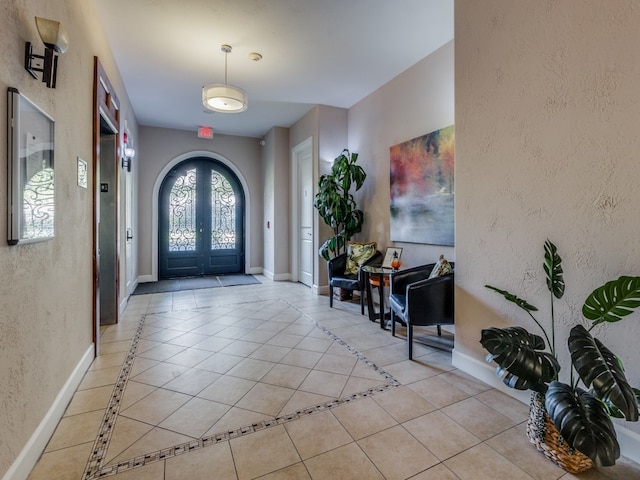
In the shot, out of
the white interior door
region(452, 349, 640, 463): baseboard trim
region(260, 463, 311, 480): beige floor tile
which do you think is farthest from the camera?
Answer: the white interior door

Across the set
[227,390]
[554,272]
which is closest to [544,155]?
[554,272]

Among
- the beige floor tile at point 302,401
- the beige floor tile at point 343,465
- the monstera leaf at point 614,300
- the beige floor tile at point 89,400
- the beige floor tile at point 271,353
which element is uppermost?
the monstera leaf at point 614,300

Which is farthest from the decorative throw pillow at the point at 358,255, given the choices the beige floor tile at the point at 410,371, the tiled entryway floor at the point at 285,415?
the beige floor tile at the point at 410,371

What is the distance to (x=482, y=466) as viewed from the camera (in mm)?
1561

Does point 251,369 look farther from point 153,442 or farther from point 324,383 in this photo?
point 153,442

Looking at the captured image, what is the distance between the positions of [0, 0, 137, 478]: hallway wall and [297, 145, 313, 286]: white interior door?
3.39m

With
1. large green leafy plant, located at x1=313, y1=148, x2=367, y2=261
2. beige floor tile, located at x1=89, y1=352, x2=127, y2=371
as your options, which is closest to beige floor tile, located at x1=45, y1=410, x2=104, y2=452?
beige floor tile, located at x1=89, y1=352, x2=127, y2=371

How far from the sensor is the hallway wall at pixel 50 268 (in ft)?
4.55

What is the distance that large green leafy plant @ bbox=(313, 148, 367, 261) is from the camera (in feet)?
14.5

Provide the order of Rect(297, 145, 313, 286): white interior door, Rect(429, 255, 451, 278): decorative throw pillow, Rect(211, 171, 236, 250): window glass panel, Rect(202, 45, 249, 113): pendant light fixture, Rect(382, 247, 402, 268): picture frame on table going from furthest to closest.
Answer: Rect(211, 171, 236, 250): window glass panel < Rect(297, 145, 313, 286): white interior door < Rect(382, 247, 402, 268): picture frame on table < Rect(202, 45, 249, 113): pendant light fixture < Rect(429, 255, 451, 278): decorative throw pillow

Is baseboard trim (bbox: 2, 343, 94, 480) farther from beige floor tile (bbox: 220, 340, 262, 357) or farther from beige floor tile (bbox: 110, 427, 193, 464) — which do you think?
beige floor tile (bbox: 220, 340, 262, 357)

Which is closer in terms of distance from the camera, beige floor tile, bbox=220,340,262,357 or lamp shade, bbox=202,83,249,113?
beige floor tile, bbox=220,340,262,357

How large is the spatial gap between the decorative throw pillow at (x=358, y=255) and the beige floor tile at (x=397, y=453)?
8.48 feet

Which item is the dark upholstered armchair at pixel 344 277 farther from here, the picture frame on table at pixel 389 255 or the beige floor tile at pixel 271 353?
the beige floor tile at pixel 271 353
